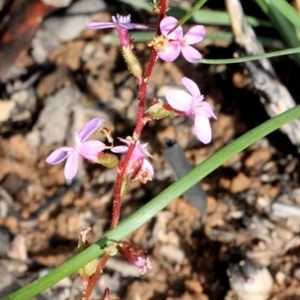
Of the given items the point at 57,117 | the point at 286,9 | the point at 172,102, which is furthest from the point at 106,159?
the point at 57,117

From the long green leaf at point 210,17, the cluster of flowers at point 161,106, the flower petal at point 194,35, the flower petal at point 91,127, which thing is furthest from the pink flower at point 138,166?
the long green leaf at point 210,17

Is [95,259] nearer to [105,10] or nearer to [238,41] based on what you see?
[238,41]

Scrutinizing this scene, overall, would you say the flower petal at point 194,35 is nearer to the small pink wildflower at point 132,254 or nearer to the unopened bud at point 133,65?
the unopened bud at point 133,65

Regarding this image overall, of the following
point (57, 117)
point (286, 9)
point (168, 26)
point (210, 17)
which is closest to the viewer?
point (168, 26)

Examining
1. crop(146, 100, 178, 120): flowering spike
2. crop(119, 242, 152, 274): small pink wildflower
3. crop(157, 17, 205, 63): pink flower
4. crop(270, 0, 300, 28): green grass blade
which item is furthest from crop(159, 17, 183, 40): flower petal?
crop(270, 0, 300, 28): green grass blade

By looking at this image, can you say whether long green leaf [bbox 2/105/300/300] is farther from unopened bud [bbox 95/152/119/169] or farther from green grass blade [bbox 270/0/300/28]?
green grass blade [bbox 270/0/300/28]

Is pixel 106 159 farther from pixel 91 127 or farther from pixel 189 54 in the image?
pixel 189 54
